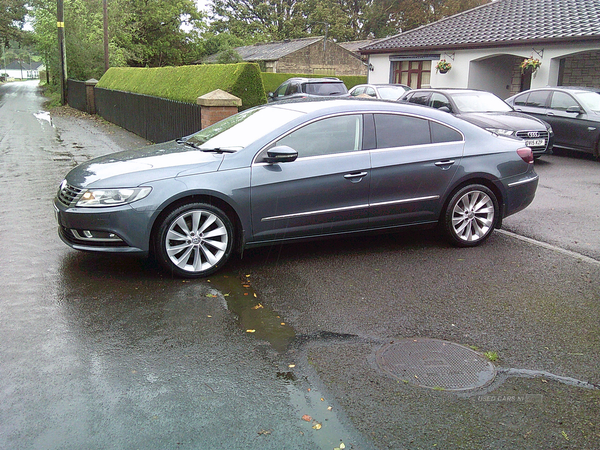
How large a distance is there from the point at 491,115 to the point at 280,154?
28.1 ft

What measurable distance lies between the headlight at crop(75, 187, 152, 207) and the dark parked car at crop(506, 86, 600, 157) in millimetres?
11183

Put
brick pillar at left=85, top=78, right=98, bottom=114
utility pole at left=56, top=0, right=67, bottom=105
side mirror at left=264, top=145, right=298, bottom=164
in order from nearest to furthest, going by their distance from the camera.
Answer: side mirror at left=264, top=145, right=298, bottom=164, brick pillar at left=85, top=78, right=98, bottom=114, utility pole at left=56, top=0, right=67, bottom=105

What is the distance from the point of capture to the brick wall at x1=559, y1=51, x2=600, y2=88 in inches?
856

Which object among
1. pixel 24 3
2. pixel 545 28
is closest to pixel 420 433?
pixel 545 28

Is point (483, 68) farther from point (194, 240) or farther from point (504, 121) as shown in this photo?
point (194, 240)

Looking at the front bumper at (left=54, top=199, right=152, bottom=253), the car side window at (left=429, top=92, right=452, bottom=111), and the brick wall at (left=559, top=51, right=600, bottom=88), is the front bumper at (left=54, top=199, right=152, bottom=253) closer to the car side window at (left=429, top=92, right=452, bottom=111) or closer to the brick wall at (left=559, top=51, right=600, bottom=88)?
the car side window at (left=429, top=92, right=452, bottom=111)

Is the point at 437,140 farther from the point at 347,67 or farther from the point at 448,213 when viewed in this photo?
the point at 347,67

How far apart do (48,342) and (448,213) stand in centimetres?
418

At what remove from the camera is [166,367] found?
3912mm

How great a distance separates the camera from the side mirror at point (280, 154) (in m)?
5.63

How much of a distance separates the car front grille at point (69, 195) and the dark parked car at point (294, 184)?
0.02 m

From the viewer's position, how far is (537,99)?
1482 cm

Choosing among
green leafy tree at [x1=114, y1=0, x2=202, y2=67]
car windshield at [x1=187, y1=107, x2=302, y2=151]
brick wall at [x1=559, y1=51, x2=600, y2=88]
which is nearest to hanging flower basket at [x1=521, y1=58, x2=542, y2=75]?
brick wall at [x1=559, y1=51, x2=600, y2=88]

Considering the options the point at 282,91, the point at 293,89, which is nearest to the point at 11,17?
the point at 282,91
